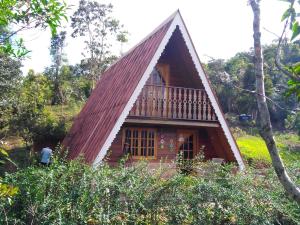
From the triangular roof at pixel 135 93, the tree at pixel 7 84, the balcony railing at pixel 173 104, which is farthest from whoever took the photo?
the tree at pixel 7 84

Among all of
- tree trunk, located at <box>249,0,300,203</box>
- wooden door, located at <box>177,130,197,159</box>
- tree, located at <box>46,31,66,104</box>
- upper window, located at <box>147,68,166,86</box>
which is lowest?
wooden door, located at <box>177,130,197,159</box>

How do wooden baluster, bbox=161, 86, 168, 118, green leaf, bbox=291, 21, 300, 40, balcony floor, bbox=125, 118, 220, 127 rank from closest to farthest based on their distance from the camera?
green leaf, bbox=291, 21, 300, 40, balcony floor, bbox=125, 118, 220, 127, wooden baluster, bbox=161, 86, 168, 118

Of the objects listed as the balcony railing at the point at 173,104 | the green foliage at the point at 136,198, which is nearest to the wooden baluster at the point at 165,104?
the balcony railing at the point at 173,104

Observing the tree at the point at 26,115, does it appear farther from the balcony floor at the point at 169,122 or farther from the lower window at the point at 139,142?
the balcony floor at the point at 169,122

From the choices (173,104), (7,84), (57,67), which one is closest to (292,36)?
(173,104)

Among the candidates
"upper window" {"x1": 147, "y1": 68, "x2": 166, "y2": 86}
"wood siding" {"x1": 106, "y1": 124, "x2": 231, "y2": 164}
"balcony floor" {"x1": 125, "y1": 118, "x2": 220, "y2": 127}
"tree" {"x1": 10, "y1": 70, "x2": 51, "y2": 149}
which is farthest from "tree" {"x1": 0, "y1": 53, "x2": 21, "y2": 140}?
"balcony floor" {"x1": 125, "y1": 118, "x2": 220, "y2": 127}

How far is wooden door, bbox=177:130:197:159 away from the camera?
13.1 metres

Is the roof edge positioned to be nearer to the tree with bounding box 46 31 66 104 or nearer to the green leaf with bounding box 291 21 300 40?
the green leaf with bounding box 291 21 300 40

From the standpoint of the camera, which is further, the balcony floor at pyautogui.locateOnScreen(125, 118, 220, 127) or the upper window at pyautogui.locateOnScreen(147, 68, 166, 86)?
the upper window at pyautogui.locateOnScreen(147, 68, 166, 86)

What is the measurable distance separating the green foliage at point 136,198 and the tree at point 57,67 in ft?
82.8

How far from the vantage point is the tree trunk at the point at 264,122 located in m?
2.59

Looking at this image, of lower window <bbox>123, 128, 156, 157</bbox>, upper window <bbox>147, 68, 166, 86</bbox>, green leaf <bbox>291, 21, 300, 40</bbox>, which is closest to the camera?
green leaf <bbox>291, 21, 300, 40</bbox>

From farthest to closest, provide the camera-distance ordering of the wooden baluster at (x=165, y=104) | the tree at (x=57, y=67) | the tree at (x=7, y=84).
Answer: the tree at (x=57, y=67), the tree at (x=7, y=84), the wooden baluster at (x=165, y=104)

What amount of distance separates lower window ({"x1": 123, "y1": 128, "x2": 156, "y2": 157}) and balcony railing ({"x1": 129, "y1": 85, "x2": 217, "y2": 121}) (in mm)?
1456
